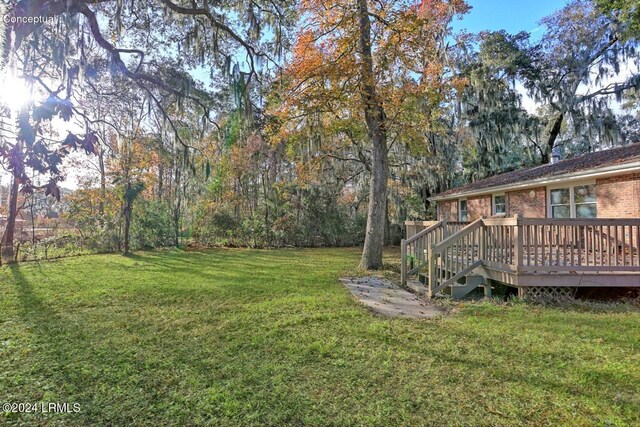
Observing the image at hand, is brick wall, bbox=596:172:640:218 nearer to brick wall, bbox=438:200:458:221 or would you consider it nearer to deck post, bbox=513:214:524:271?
deck post, bbox=513:214:524:271

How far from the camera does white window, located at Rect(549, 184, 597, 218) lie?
335 inches

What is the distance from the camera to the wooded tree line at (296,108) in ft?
21.6

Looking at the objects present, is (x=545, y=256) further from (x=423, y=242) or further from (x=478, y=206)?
(x=478, y=206)

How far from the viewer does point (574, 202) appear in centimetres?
897

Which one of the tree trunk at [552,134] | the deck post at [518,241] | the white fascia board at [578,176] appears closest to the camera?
the deck post at [518,241]

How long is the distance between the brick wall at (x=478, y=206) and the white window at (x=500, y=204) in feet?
0.95

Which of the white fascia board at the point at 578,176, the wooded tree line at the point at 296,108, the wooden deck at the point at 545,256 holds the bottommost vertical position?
the wooden deck at the point at 545,256

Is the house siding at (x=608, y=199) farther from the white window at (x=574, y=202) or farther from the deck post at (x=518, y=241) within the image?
the deck post at (x=518, y=241)

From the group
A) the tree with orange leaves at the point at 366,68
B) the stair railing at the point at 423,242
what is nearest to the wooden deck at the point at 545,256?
the stair railing at the point at 423,242

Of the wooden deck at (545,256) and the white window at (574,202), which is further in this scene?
the white window at (574,202)

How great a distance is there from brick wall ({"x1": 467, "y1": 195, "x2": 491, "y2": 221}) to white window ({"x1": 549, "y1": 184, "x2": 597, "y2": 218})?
325 centimetres

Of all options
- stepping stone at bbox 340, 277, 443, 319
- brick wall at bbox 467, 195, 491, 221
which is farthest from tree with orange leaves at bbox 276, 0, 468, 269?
brick wall at bbox 467, 195, 491, 221

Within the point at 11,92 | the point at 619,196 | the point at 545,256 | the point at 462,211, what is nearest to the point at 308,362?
the point at 11,92

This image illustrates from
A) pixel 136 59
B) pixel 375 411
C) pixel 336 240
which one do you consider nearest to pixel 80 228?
pixel 136 59
